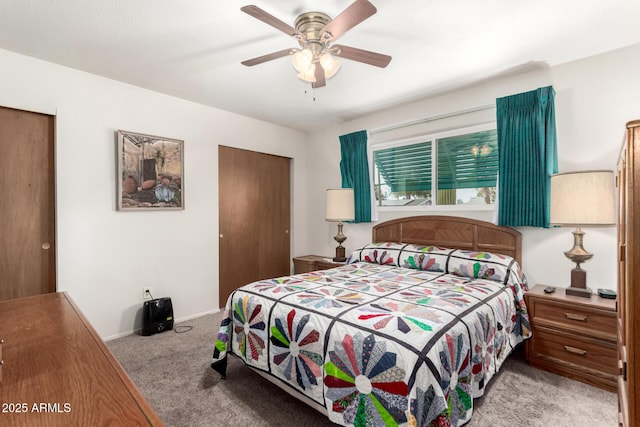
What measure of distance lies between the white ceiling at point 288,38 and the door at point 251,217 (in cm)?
112

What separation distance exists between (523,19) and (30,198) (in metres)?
4.00

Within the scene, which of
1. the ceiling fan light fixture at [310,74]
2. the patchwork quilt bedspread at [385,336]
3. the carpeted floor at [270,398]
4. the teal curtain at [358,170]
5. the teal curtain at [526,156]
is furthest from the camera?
the teal curtain at [358,170]

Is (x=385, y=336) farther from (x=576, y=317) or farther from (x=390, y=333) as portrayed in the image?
(x=576, y=317)

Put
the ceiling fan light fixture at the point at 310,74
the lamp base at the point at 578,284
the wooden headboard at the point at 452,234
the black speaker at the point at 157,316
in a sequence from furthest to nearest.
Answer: the black speaker at the point at 157,316, the wooden headboard at the point at 452,234, the lamp base at the point at 578,284, the ceiling fan light fixture at the point at 310,74

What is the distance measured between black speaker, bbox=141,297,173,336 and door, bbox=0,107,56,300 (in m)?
0.77

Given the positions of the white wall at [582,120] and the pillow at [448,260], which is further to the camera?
Result: the pillow at [448,260]

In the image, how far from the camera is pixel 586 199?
2146mm

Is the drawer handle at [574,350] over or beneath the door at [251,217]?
beneath

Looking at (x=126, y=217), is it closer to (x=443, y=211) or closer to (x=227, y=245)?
(x=227, y=245)

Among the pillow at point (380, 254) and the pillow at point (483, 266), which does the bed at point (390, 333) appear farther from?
the pillow at point (380, 254)

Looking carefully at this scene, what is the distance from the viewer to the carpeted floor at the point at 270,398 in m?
1.76

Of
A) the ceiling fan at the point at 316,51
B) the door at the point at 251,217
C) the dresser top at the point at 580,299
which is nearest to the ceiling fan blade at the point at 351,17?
the ceiling fan at the point at 316,51

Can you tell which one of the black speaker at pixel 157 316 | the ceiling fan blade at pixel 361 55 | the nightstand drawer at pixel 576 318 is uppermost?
the ceiling fan blade at pixel 361 55

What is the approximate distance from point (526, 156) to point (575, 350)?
157cm
